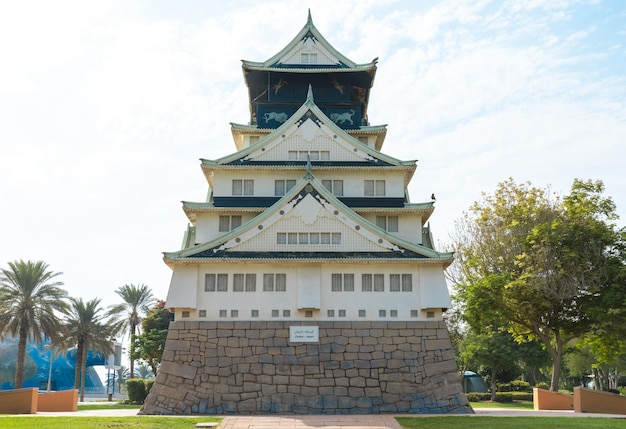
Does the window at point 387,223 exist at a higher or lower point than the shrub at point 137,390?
higher

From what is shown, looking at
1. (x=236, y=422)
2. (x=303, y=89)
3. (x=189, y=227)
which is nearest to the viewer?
(x=236, y=422)

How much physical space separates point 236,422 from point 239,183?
532 inches

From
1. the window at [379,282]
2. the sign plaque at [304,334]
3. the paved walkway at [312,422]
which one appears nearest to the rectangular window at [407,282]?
the window at [379,282]

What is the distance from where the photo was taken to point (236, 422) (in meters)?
23.6

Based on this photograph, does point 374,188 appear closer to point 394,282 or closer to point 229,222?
point 394,282

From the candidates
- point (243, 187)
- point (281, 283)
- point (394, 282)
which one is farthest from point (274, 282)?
point (243, 187)

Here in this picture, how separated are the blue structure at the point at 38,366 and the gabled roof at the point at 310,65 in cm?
5278

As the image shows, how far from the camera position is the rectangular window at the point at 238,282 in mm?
29578

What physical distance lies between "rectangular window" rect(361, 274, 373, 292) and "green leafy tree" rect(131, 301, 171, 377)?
2955cm

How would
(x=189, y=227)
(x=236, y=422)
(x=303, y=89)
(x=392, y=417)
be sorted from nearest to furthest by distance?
(x=236, y=422), (x=392, y=417), (x=189, y=227), (x=303, y=89)

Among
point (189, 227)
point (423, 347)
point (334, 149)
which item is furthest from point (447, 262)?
point (189, 227)

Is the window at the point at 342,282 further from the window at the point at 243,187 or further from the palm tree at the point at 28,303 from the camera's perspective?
the palm tree at the point at 28,303

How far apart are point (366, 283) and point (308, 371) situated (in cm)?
470

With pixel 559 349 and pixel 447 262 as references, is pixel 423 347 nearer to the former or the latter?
pixel 447 262
